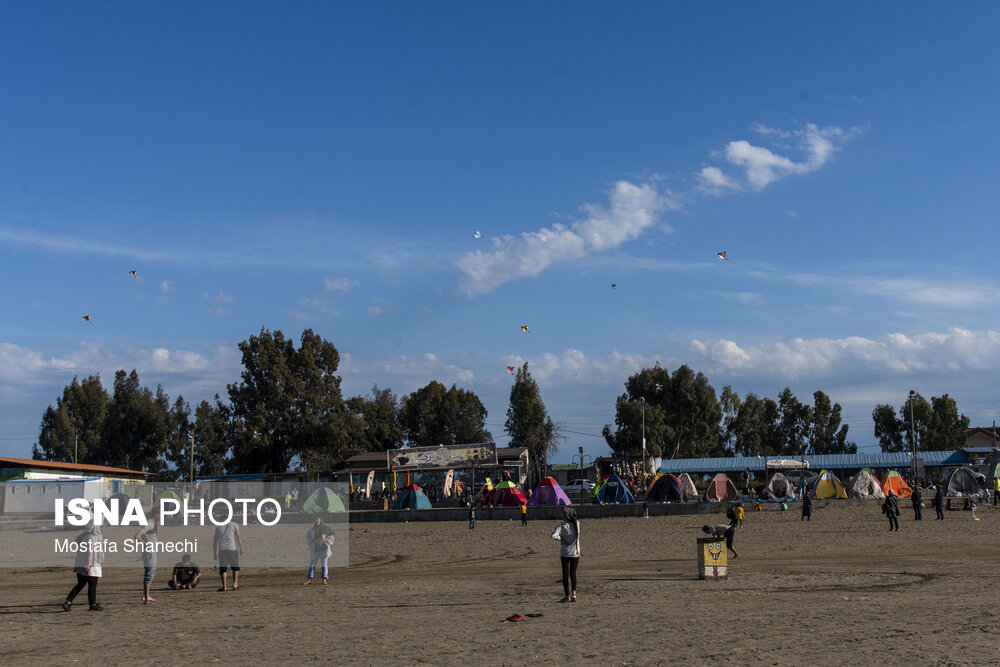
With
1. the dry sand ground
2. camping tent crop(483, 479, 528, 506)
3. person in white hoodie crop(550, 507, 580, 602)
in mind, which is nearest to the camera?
the dry sand ground

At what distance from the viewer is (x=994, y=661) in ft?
28.4

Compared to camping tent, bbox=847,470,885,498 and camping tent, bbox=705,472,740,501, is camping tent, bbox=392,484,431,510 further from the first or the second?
camping tent, bbox=847,470,885,498

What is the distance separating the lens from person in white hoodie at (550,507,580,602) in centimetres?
1366

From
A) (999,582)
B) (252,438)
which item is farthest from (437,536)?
(252,438)

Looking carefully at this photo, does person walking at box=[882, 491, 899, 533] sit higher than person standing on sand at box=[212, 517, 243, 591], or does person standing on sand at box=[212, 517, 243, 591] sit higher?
person standing on sand at box=[212, 517, 243, 591]

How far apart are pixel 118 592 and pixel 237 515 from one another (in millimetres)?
27583

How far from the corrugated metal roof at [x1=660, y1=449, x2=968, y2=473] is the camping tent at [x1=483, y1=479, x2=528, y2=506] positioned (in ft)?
105

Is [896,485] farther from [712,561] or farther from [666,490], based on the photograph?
[712,561]

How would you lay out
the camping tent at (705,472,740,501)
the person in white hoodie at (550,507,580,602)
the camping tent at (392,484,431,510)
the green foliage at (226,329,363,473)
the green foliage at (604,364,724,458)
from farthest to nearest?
1. the green foliage at (604,364,724,458)
2. the green foliage at (226,329,363,473)
3. the camping tent at (705,472,740,501)
4. the camping tent at (392,484,431,510)
5. the person in white hoodie at (550,507,580,602)

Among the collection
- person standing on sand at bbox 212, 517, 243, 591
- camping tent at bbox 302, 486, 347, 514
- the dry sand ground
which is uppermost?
person standing on sand at bbox 212, 517, 243, 591

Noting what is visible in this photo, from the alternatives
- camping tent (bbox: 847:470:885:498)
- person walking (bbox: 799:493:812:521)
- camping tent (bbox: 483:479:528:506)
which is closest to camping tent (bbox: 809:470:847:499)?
camping tent (bbox: 847:470:885:498)

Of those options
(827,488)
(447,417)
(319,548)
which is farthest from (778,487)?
(447,417)

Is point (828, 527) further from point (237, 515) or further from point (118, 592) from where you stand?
point (237, 515)

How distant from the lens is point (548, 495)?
41.0 m
